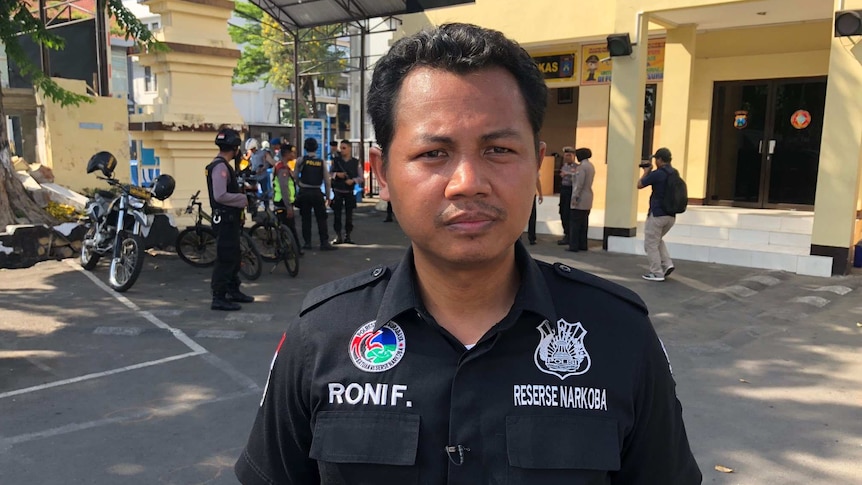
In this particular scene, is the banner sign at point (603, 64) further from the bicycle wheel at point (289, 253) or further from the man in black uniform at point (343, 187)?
the bicycle wheel at point (289, 253)

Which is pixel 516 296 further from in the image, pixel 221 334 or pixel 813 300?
pixel 813 300

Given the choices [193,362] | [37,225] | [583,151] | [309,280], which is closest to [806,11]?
[583,151]

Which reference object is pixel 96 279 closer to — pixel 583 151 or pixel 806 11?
pixel 583 151

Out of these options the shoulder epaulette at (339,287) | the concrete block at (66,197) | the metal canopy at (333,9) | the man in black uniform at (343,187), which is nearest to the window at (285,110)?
the metal canopy at (333,9)

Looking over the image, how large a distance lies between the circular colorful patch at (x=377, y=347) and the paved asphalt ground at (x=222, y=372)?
2.39 m

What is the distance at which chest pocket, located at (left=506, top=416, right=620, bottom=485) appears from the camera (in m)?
1.30

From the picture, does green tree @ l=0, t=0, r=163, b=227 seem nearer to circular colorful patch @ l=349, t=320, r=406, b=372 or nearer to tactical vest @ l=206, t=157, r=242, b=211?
tactical vest @ l=206, t=157, r=242, b=211

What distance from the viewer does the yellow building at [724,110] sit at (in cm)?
880

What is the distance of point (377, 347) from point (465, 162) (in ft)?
1.45

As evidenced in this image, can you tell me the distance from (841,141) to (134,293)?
29.9 ft

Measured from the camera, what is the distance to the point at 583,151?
34.3 ft

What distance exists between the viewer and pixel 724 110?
12.8 meters

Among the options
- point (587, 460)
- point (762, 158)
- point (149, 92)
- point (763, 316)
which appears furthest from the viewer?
point (149, 92)

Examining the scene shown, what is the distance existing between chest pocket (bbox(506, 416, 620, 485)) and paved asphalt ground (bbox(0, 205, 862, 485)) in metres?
2.54
